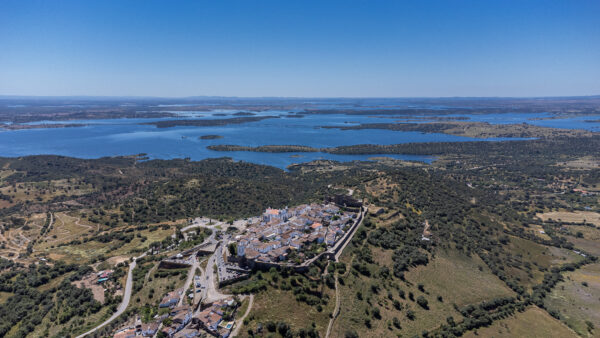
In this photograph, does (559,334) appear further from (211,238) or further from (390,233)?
(211,238)

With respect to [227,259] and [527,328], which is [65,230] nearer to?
[227,259]

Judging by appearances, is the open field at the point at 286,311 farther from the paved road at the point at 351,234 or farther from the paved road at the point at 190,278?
the paved road at the point at 190,278

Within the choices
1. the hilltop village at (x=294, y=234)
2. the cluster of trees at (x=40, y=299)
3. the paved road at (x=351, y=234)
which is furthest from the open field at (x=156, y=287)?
the paved road at (x=351, y=234)

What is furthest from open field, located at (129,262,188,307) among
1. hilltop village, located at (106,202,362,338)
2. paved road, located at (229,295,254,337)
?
paved road, located at (229,295,254,337)

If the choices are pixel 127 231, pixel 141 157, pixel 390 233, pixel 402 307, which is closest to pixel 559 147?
pixel 390 233

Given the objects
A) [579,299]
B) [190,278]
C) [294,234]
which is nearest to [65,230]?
[190,278]

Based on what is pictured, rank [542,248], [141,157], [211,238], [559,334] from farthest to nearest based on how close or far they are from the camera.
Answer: [141,157], [542,248], [211,238], [559,334]
